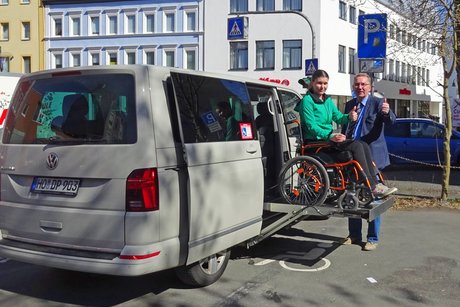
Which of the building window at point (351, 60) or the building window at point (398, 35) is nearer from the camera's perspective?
the building window at point (398, 35)

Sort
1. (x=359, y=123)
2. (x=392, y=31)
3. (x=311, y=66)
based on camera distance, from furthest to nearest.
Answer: (x=311, y=66)
(x=392, y=31)
(x=359, y=123)

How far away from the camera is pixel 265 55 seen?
41062mm

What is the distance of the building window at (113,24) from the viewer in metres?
46.5

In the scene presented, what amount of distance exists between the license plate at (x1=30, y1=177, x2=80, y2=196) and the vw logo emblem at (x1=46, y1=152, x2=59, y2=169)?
0.36 feet

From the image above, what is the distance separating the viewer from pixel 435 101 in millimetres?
63781

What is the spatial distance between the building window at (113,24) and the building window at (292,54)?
1552 centimetres

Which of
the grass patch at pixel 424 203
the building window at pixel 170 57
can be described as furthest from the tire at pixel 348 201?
the building window at pixel 170 57

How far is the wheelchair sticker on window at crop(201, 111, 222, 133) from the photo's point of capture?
473 centimetres

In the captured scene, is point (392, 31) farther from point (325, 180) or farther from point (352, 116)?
point (325, 180)

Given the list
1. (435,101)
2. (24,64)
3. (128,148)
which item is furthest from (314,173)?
(435,101)

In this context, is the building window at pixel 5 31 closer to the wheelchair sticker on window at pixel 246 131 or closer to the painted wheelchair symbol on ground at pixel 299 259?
the painted wheelchair symbol on ground at pixel 299 259

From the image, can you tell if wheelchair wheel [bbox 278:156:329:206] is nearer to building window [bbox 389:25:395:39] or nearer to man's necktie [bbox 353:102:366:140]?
man's necktie [bbox 353:102:366:140]

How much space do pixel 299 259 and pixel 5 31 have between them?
51.5m

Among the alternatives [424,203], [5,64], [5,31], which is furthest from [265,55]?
[424,203]
